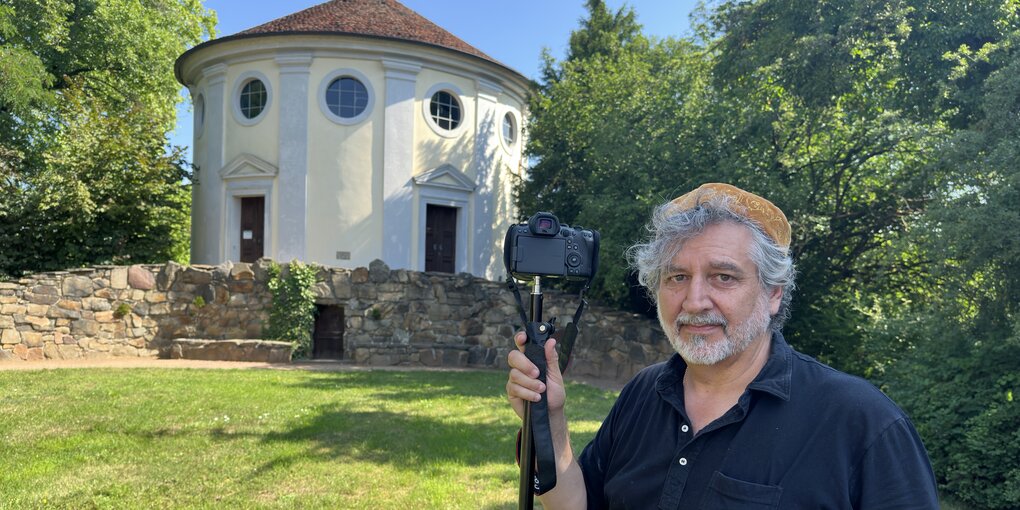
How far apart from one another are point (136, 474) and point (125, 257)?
13.5 metres

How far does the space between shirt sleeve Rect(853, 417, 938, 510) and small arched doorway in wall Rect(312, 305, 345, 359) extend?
14.1 meters

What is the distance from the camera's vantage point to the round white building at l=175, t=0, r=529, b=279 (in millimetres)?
17703

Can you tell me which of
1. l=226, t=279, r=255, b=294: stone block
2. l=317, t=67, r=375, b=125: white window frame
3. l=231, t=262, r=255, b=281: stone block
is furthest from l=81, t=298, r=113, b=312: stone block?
l=317, t=67, r=375, b=125: white window frame

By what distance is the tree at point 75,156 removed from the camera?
1512 cm

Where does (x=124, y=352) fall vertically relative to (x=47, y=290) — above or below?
below

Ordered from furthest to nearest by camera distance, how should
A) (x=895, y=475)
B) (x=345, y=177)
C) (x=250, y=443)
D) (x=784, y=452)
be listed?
1. (x=345, y=177)
2. (x=250, y=443)
3. (x=784, y=452)
4. (x=895, y=475)

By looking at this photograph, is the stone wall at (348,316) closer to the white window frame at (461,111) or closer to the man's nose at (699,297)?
the white window frame at (461,111)

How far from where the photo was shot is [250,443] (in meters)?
6.21

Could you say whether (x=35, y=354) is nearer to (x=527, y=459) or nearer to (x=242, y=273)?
(x=242, y=273)

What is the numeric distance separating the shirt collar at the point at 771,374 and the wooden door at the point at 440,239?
1706 centimetres

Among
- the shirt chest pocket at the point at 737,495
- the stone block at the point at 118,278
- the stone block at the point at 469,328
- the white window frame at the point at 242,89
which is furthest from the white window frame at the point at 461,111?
the shirt chest pocket at the point at 737,495

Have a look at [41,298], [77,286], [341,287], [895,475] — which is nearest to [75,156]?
[77,286]

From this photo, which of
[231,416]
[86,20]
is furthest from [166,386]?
[86,20]

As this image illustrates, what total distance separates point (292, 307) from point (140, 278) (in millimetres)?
3012
